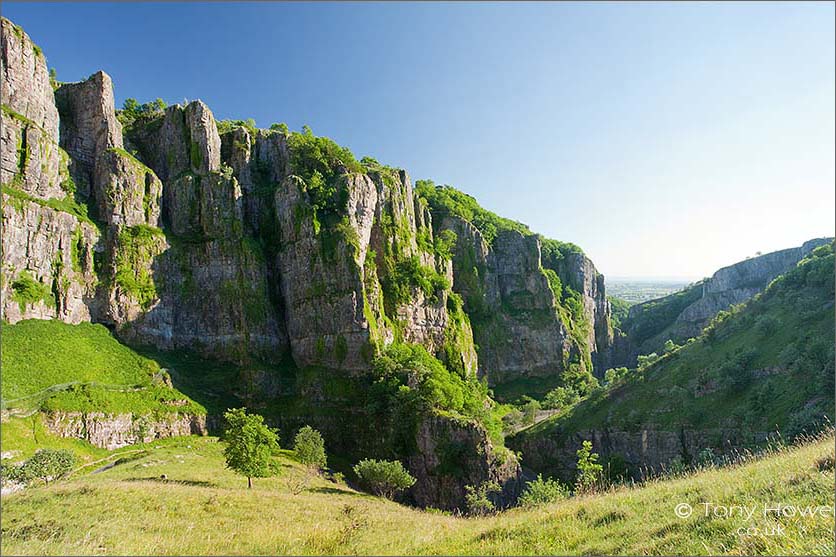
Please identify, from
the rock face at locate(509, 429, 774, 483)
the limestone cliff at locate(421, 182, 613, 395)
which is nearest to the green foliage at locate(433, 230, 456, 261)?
the limestone cliff at locate(421, 182, 613, 395)

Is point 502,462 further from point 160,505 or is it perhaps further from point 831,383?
point 160,505

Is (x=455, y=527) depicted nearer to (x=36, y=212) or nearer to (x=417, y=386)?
(x=417, y=386)

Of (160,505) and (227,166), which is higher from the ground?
(227,166)

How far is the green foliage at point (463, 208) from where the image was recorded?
3991 inches

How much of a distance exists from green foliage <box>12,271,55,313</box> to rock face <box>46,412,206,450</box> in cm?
1510

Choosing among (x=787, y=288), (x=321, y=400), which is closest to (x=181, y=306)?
(x=321, y=400)

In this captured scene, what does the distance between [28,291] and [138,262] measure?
12790 mm

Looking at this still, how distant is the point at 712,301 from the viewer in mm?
124250

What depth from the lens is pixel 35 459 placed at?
29609 mm

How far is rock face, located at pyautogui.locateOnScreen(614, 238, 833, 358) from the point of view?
120562 millimetres

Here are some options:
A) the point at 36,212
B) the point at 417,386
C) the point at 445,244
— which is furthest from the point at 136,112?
the point at 417,386

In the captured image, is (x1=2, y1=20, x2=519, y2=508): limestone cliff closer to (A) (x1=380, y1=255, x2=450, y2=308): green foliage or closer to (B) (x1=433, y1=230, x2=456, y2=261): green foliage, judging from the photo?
(A) (x1=380, y1=255, x2=450, y2=308): green foliage

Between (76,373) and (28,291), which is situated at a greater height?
(28,291)

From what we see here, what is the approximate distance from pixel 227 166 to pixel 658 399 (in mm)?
74825
